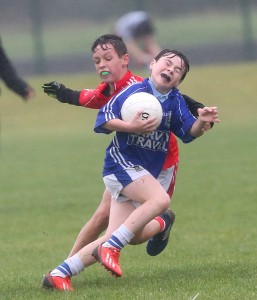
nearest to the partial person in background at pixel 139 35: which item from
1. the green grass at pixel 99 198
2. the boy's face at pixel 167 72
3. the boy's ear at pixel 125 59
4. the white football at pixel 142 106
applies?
the green grass at pixel 99 198

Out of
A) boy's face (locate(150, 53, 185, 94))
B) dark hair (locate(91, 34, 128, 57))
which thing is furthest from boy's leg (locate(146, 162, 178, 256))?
dark hair (locate(91, 34, 128, 57))

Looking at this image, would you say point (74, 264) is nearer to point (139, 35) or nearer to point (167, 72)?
point (167, 72)

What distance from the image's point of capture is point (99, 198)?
45.5ft

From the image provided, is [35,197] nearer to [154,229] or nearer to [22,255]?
[22,255]

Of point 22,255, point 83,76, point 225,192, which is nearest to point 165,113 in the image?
point 22,255

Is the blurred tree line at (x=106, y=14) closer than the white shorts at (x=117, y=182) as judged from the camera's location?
No

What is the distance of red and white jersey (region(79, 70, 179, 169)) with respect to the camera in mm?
7332

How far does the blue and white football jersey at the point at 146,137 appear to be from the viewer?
7.06 m

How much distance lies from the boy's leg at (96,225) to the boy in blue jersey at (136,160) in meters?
0.45

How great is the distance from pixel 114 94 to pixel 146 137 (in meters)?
0.46

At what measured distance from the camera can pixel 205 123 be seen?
6.91 m

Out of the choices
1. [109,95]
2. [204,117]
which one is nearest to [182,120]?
[204,117]

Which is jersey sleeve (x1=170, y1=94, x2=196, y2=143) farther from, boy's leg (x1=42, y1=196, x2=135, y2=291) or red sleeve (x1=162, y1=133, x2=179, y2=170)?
boy's leg (x1=42, y1=196, x2=135, y2=291)

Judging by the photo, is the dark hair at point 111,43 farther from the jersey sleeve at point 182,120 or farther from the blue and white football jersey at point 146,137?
the jersey sleeve at point 182,120
